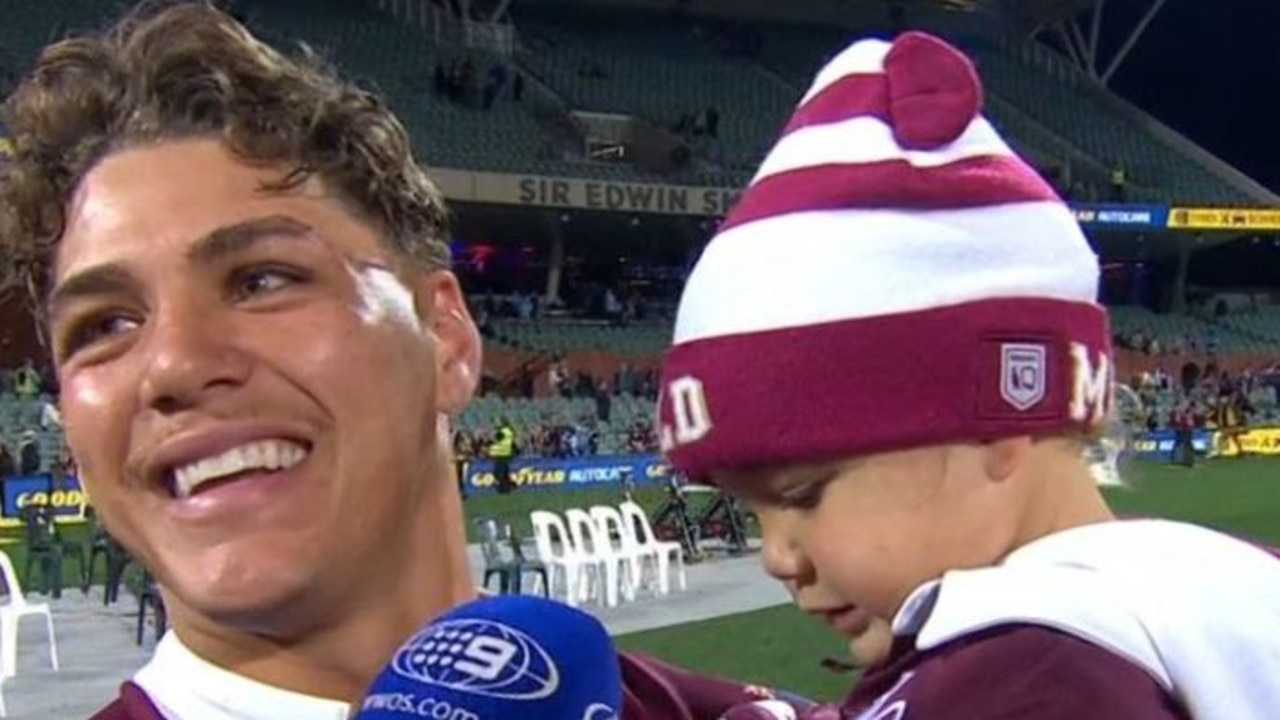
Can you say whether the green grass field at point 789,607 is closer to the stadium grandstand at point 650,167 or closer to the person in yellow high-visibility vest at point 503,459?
the person in yellow high-visibility vest at point 503,459

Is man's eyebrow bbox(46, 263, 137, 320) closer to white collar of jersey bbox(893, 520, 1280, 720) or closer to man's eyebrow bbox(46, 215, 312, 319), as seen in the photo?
man's eyebrow bbox(46, 215, 312, 319)

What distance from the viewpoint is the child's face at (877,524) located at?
5.40 ft

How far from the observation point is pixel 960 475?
168cm

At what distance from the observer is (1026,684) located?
1.38 metres

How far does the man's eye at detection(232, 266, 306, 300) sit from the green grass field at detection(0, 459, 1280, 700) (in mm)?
981

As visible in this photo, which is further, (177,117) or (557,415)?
(557,415)

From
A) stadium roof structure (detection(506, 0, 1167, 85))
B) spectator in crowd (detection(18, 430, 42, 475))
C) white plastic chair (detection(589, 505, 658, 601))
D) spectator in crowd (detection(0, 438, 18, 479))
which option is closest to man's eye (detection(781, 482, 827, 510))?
white plastic chair (detection(589, 505, 658, 601))

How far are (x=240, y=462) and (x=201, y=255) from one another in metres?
0.21

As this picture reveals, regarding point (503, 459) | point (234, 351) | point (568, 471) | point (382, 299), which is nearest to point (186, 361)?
point (234, 351)

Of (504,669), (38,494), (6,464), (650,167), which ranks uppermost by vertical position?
(650,167)

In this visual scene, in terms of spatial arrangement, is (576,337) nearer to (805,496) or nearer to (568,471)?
(568,471)

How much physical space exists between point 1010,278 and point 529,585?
40.0 ft

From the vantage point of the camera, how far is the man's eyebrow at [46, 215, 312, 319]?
176 cm

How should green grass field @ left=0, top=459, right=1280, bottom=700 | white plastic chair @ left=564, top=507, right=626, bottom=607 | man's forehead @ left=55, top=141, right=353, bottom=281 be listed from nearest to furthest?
man's forehead @ left=55, top=141, right=353, bottom=281, green grass field @ left=0, top=459, right=1280, bottom=700, white plastic chair @ left=564, top=507, right=626, bottom=607
